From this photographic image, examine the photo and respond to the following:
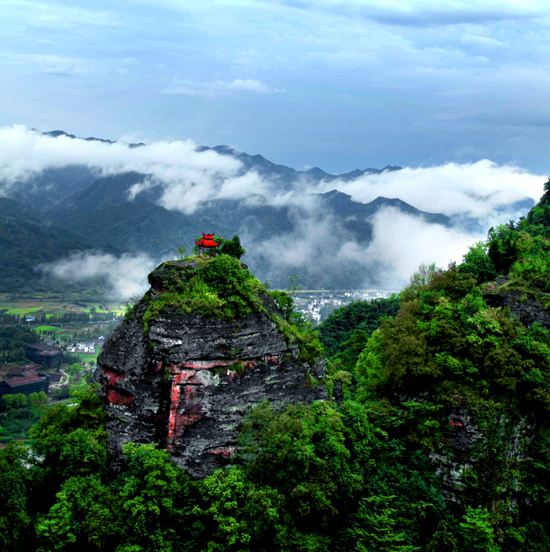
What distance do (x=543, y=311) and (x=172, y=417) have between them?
22.3m

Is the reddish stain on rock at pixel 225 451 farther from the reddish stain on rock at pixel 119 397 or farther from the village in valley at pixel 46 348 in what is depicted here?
the village in valley at pixel 46 348

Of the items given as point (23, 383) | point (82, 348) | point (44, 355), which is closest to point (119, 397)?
point (23, 383)

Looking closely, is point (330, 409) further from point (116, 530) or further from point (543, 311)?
point (543, 311)

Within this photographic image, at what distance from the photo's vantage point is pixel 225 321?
23297mm

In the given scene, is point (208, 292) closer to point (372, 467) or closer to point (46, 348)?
point (372, 467)

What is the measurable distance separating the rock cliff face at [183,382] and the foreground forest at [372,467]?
72 centimetres

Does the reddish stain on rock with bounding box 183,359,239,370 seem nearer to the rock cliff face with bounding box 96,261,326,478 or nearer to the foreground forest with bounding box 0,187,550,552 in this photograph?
the rock cliff face with bounding box 96,261,326,478

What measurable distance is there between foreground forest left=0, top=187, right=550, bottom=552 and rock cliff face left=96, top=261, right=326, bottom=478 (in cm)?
72

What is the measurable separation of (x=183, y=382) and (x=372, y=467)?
1116 cm

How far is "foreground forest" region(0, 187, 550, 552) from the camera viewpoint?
20.2 meters

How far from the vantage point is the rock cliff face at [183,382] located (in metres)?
22.3

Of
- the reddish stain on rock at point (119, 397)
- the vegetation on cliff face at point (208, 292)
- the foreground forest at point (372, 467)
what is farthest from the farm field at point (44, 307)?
the foreground forest at point (372, 467)

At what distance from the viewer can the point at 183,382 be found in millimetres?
22281

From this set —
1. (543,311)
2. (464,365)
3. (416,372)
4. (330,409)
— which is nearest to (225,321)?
(330,409)
